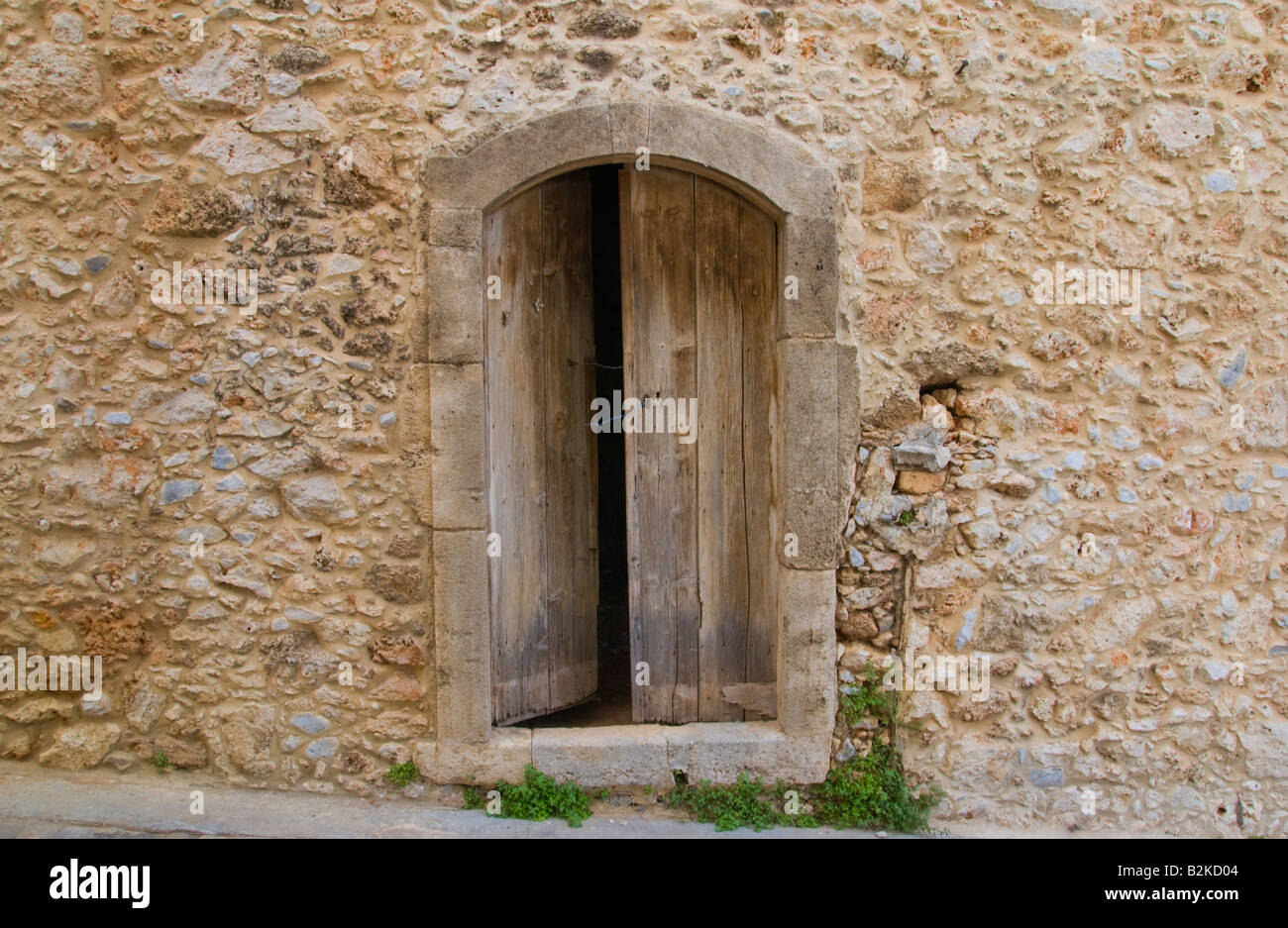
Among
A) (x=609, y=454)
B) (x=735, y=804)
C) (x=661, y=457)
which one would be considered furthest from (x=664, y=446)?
(x=609, y=454)

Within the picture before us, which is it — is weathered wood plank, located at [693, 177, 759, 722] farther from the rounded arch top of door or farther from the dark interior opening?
the dark interior opening

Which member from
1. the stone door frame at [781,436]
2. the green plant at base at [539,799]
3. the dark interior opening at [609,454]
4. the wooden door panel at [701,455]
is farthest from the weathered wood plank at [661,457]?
the dark interior opening at [609,454]

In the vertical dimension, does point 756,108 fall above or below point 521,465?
above

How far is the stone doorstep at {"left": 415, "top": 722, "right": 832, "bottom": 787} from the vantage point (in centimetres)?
340

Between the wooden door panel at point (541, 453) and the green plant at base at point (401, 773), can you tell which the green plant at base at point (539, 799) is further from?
the wooden door panel at point (541, 453)

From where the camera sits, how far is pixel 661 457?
3.66m

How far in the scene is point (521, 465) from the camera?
3688 mm

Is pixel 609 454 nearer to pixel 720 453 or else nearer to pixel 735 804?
pixel 720 453

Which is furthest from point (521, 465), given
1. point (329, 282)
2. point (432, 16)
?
point (432, 16)

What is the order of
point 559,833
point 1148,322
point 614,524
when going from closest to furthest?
point 559,833 < point 1148,322 < point 614,524

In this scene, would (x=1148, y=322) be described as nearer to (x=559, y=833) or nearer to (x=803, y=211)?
(x=803, y=211)

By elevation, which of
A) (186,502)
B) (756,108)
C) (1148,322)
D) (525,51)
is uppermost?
(525,51)

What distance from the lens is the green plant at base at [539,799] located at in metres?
3.35

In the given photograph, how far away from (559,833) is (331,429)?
1780 mm
